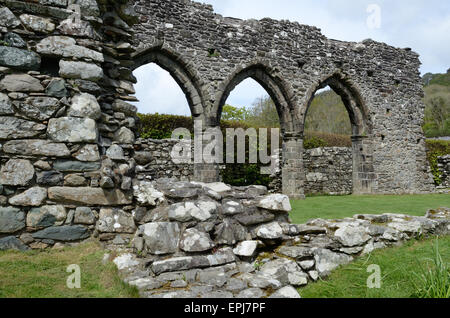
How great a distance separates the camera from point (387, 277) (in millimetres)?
3014

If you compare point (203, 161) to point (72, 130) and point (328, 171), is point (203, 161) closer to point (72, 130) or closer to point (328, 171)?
point (328, 171)

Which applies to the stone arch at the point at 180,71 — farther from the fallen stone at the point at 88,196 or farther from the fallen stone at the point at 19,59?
the fallen stone at the point at 88,196

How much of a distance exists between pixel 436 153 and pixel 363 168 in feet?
23.0

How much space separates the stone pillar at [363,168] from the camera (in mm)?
13320

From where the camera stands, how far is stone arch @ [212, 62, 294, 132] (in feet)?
34.4

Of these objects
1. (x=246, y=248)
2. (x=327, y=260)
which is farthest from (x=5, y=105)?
(x=327, y=260)

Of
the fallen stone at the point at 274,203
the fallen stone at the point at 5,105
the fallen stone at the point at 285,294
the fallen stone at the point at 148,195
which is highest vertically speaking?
the fallen stone at the point at 5,105

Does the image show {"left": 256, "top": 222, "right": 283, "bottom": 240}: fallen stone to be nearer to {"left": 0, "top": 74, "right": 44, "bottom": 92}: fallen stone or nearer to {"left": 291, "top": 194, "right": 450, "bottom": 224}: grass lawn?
{"left": 291, "top": 194, "right": 450, "bottom": 224}: grass lawn

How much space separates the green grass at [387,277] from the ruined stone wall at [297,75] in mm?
7436

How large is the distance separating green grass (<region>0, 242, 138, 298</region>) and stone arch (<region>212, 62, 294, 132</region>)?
7.86 metres

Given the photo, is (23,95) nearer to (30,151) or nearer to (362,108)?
(30,151)

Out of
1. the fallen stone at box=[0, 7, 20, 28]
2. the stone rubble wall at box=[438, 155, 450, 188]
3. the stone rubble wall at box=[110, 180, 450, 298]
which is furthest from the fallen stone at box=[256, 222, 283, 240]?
the stone rubble wall at box=[438, 155, 450, 188]

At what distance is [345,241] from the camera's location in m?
3.53

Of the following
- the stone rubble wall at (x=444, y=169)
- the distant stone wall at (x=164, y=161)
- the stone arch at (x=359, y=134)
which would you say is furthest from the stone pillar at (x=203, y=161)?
the stone rubble wall at (x=444, y=169)
